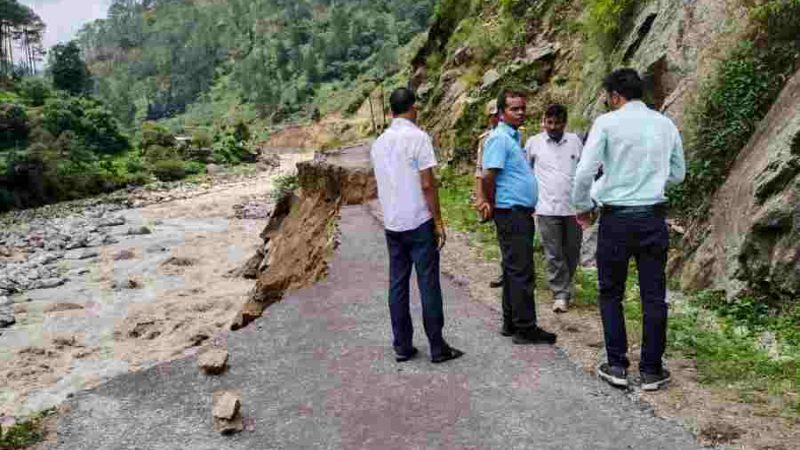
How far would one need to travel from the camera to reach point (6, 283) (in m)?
19.6

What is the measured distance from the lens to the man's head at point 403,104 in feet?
19.0

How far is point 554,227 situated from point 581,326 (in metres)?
1.06

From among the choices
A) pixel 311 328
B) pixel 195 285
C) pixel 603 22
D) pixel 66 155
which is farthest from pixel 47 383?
pixel 66 155

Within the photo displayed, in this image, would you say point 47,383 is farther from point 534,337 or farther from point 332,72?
point 332,72

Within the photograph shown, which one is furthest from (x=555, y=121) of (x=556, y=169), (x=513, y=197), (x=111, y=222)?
(x=111, y=222)

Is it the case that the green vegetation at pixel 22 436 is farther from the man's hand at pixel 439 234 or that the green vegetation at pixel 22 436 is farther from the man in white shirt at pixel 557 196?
the man in white shirt at pixel 557 196

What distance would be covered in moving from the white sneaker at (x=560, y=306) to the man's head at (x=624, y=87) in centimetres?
281

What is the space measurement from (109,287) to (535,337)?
15.0 m

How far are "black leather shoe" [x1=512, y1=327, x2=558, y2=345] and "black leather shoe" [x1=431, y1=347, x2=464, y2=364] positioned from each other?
0.57m

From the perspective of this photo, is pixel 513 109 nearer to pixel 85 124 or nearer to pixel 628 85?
pixel 628 85

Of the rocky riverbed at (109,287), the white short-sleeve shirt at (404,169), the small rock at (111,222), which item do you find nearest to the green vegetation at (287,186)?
the rocky riverbed at (109,287)

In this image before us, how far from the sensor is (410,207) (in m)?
5.86

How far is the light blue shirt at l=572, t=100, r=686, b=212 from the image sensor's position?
5.05 metres

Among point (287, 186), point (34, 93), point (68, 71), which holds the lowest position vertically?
point (287, 186)
